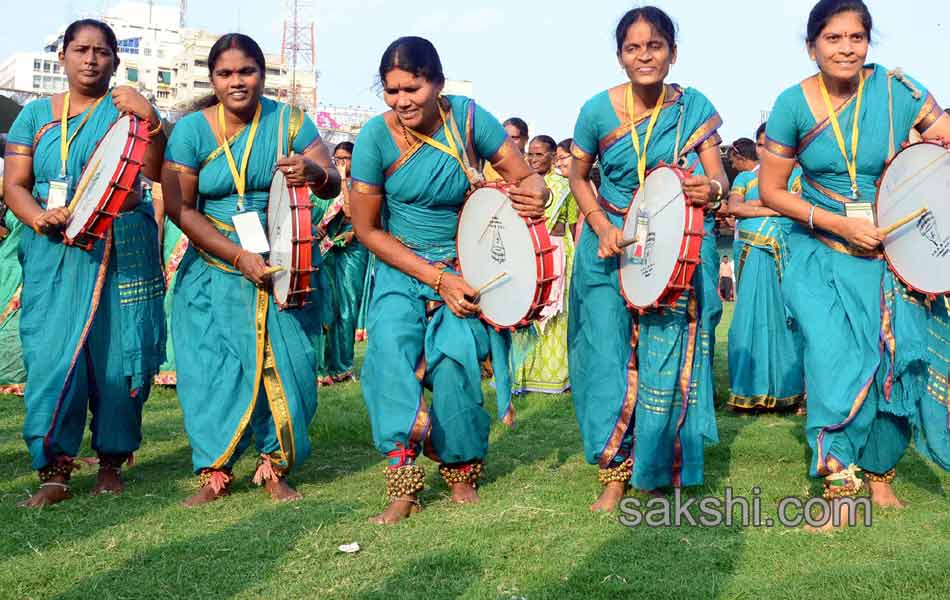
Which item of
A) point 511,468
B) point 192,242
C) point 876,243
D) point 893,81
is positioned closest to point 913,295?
point 876,243

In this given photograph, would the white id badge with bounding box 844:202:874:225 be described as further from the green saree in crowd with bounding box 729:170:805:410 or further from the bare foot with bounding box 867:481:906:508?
the green saree in crowd with bounding box 729:170:805:410

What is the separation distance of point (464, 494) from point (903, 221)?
233 cm

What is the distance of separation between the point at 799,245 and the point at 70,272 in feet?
11.6

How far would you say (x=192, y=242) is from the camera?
5637 millimetres

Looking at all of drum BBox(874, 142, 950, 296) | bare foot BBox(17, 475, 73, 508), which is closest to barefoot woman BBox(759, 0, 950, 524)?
drum BBox(874, 142, 950, 296)

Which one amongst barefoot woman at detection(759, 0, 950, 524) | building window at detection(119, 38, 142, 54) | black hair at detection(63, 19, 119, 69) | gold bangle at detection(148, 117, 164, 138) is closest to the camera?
barefoot woman at detection(759, 0, 950, 524)

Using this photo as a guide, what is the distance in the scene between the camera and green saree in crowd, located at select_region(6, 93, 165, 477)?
564 cm

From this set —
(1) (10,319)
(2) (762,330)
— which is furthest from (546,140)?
(1) (10,319)

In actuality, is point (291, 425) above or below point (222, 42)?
below

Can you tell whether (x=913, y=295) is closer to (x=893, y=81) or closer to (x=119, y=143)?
(x=893, y=81)

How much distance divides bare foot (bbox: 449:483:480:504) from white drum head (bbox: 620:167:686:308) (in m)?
1.20

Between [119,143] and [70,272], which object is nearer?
[119,143]

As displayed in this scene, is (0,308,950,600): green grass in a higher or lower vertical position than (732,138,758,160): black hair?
lower

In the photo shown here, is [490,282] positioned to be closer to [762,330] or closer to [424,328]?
[424,328]
